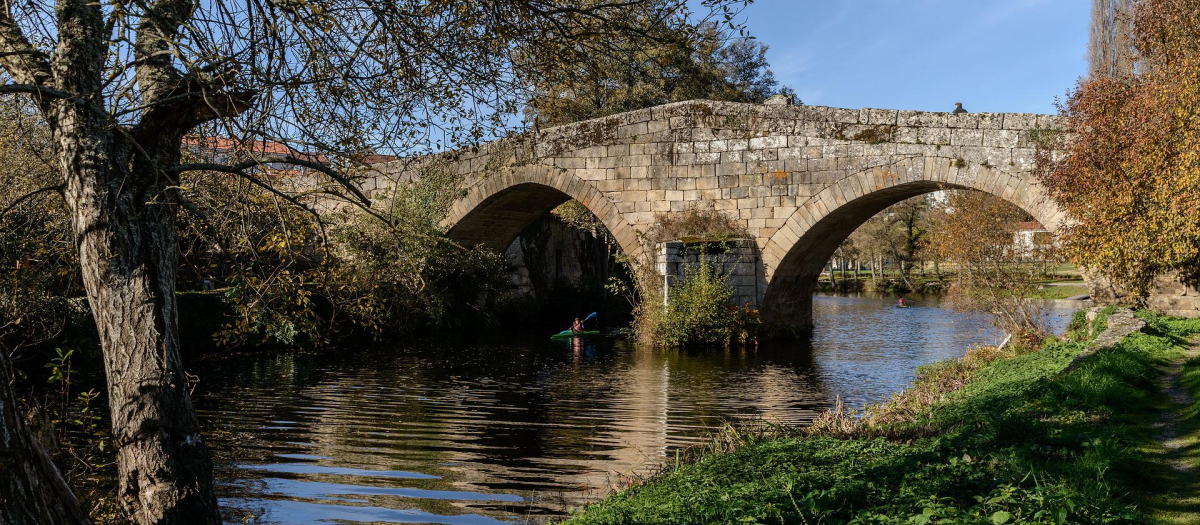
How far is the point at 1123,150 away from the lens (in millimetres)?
9805

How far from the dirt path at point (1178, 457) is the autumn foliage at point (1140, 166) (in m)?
4.02

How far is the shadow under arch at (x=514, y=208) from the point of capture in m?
14.2

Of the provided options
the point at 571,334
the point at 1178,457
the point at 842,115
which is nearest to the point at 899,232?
the point at 571,334

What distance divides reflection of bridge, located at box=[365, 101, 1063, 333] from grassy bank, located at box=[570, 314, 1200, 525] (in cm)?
528

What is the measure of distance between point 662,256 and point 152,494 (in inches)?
383

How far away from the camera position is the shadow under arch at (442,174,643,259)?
14234mm

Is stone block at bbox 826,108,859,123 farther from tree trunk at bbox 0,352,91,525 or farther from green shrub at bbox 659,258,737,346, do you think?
tree trunk at bbox 0,352,91,525

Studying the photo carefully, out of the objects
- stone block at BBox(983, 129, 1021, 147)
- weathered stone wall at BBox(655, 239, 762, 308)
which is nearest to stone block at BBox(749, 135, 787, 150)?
weathered stone wall at BBox(655, 239, 762, 308)

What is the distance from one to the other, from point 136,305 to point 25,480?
1318 millimetres

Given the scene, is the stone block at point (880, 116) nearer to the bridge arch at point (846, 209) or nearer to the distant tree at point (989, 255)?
the bridge arch at point (846, 209)

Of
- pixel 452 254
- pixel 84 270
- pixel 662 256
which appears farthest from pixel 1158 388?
pixel 452 254

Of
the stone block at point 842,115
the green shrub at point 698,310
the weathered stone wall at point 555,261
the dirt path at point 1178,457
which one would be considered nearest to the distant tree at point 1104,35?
the stone block at point 842,115

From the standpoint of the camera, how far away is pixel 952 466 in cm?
371

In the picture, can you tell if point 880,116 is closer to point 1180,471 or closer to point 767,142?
point 767,142
